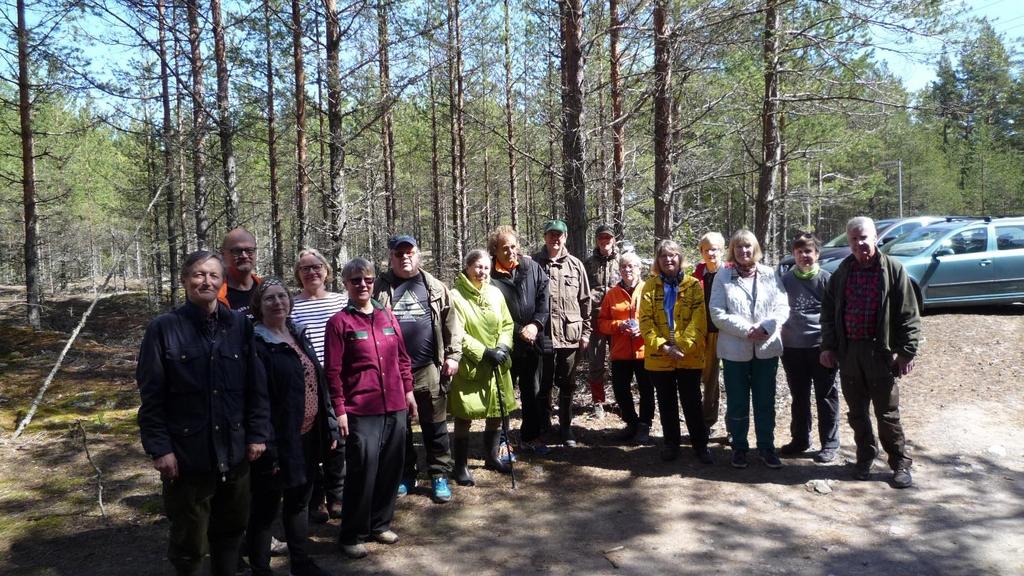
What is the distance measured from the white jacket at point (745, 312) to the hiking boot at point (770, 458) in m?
0.77

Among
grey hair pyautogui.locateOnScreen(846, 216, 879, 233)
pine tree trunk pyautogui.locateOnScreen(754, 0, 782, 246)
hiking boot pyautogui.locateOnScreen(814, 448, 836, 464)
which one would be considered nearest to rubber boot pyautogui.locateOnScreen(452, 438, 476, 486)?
hiking boot pyautogui.locateOnScreen(814, 448, 836, 464)

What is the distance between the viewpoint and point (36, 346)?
8234 millimetres

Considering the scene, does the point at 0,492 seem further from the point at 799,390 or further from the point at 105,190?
the point at 105,190

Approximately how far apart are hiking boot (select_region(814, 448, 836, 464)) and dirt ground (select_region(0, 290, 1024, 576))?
0.07 metres

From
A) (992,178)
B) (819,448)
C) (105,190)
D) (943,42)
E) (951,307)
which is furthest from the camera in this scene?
(992,178)

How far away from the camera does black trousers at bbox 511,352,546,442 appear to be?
205 inches

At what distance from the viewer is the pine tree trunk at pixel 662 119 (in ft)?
21.2

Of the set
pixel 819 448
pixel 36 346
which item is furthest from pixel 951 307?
pixel 36 346

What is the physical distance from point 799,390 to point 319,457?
380cm

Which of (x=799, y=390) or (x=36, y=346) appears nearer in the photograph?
(x=799, y=390)

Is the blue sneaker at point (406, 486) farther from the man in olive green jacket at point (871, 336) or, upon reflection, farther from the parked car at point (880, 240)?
the parked car at point (880, 240)

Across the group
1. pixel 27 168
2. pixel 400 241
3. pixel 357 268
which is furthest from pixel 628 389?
pixel 27 168

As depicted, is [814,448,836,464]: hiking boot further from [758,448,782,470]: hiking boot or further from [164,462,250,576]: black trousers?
[164,462,250,576]: black trousers

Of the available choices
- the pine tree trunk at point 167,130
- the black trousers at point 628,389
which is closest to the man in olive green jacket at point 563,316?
the black trousers at point 628,389
